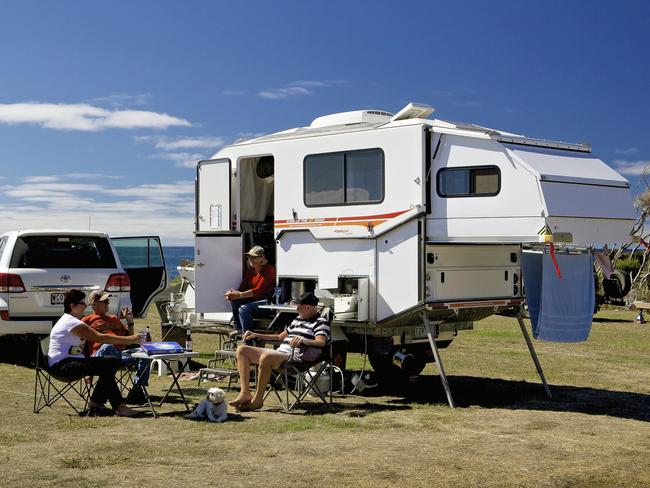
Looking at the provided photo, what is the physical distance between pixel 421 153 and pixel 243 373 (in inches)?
108

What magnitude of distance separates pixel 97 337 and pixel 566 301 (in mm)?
4403

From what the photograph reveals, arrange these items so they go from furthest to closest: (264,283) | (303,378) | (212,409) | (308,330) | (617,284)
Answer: (264,283), (617,284), (303,378), (308,330), (212,409)

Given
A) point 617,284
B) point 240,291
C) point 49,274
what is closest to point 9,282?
point 49,274

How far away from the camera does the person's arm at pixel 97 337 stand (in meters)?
8.13

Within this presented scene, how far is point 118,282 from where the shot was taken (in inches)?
459

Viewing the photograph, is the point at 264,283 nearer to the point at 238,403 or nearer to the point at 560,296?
the point at 238,403

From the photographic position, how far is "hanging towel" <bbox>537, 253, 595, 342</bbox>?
29.6 feet

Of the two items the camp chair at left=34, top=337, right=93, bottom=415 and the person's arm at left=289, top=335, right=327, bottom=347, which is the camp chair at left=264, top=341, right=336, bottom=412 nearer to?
the person's arm at left=289, top=335, right=327, bottom=347

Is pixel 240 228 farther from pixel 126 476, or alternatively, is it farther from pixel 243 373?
pixel 126 476

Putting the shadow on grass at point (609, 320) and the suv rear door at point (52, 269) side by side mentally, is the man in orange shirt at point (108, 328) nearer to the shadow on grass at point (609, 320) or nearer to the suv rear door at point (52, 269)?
the suv rear door at point (52, 269)

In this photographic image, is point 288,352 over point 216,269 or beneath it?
beneath

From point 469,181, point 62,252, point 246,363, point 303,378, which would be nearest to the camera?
point 246,363

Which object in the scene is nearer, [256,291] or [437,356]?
[437,356]

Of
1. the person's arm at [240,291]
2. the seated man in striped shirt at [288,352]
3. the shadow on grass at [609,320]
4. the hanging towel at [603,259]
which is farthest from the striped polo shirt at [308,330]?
the shadow on grass at [609,320]
